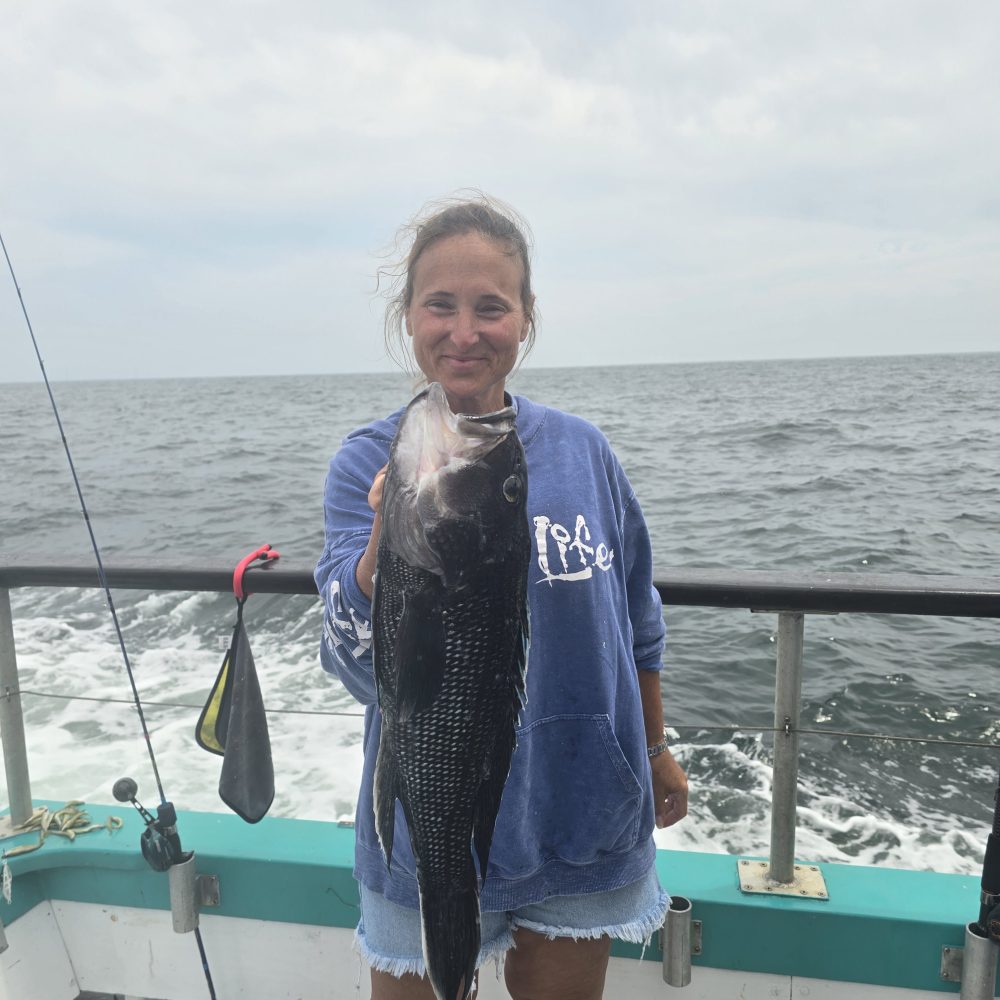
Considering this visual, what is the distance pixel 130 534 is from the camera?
15.5 m

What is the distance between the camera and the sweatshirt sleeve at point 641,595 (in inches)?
82.7

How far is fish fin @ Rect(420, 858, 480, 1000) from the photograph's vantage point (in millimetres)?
1541

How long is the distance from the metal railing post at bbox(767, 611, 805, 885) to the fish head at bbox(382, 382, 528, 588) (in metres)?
1.39

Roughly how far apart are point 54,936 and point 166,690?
493 cm

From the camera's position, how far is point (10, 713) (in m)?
2.81

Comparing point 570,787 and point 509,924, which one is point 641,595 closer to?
point 570,787

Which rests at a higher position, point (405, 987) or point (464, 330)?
point (464, 330)

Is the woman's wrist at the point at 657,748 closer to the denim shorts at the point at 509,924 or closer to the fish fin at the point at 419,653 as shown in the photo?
the denim shorts at the point at 509,924

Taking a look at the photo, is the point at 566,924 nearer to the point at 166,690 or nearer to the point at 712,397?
the point at 166,690

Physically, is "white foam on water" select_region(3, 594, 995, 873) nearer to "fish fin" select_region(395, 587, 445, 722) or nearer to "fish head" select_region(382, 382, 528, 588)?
"fish fin" select_region(395, 587, 445, 722)

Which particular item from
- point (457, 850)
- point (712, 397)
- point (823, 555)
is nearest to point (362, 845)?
point (457, 850)

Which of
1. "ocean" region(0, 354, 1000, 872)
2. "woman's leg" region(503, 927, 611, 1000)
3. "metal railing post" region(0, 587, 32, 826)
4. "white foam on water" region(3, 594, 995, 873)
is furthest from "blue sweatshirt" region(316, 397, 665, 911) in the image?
"white foam on water" region(3, 594, 995, 873)

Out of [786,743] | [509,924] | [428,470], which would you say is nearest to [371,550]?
[428,470]

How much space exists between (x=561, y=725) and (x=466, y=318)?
0.97 meters
